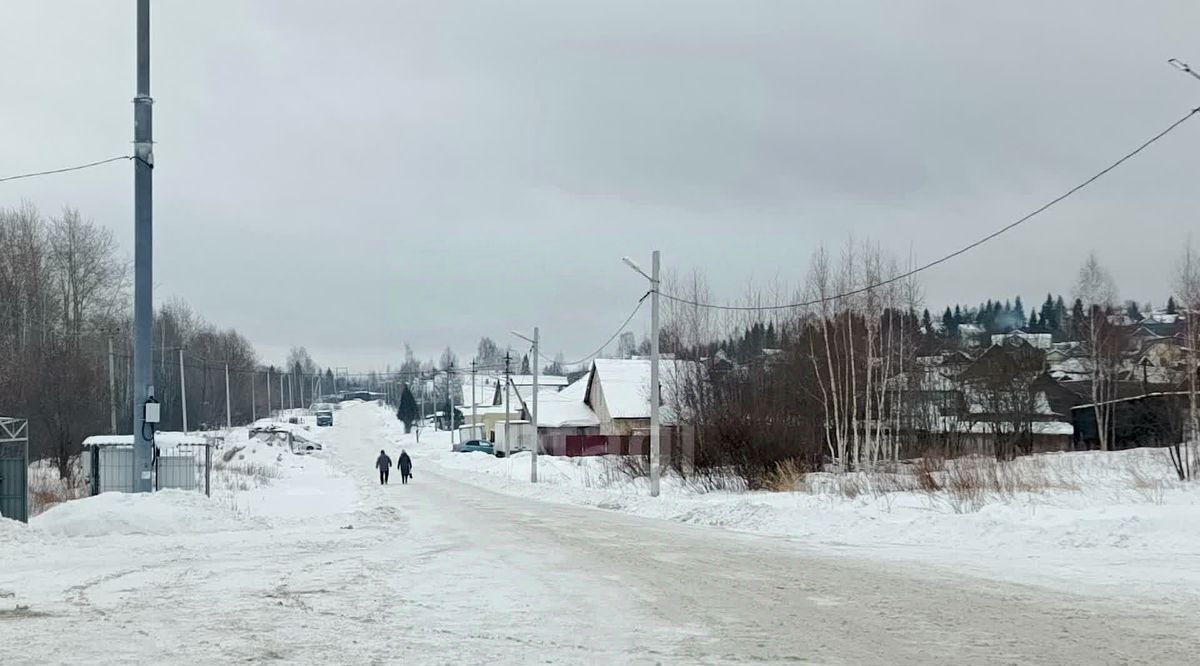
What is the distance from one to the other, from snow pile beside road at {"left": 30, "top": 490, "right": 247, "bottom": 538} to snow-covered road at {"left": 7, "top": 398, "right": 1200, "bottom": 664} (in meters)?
0.35

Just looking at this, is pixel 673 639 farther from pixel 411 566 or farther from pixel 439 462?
pixel 439 462

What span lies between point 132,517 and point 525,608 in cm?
974

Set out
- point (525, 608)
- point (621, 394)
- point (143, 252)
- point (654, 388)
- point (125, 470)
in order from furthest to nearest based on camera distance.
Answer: point (621, 394)
point (654, 388)
point (125, 470)
point (143, 252)
point (525, 608)

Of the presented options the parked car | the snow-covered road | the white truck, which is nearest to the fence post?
the snow-covered road

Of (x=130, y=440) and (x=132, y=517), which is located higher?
(x=130, y=440)

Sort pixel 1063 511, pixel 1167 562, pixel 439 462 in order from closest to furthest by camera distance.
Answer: pixel 1167 562, pixel 1063 511, pixel 439 462

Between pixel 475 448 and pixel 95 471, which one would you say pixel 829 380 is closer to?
pixel 95 471

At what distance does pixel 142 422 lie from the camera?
19.7 m

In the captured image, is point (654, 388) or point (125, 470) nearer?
point (125, 470)

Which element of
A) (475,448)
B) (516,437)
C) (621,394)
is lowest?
(475,448)

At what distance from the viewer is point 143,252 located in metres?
20.1

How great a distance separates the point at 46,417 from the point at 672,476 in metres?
25.4

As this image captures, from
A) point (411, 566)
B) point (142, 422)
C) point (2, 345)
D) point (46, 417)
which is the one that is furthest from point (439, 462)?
point (411, 566)

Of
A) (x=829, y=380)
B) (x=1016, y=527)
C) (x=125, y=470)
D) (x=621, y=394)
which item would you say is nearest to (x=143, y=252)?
(x=125, y=470)
